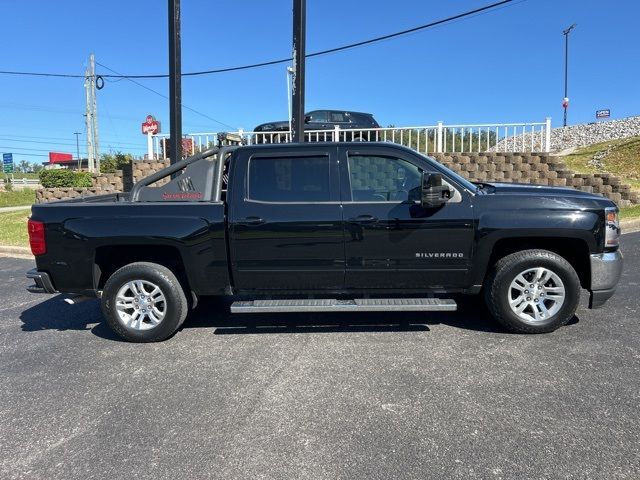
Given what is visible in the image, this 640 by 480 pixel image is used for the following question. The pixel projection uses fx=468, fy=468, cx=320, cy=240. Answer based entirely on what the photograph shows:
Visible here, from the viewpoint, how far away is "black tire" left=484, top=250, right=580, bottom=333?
14.3 feet

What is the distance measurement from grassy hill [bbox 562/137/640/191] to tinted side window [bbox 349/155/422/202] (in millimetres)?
17070

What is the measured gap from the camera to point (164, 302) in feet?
14.9

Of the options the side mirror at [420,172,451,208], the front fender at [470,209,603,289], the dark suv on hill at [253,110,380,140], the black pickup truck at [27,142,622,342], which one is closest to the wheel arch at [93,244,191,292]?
the black pickup truck at [27,142,622,342]

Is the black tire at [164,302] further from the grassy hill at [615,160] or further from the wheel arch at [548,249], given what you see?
the grassy hill at [615,160]

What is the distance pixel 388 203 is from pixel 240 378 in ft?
6.75

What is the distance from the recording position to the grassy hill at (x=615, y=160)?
19.7 metres

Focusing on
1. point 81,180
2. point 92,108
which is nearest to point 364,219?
point 81,180

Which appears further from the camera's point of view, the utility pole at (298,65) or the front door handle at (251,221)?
the utility pole at (298,65)

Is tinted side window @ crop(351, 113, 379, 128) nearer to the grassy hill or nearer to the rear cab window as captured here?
the rear cab window

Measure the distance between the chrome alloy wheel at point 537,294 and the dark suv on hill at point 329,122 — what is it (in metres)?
9.08

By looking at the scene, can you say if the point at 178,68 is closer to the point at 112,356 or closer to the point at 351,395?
the point at 112,356

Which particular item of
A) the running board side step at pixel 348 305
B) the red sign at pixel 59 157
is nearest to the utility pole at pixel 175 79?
the running board side step at pixel 348 305

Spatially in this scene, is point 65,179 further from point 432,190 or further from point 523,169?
point 432,190

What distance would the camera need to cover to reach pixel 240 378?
147 inches
